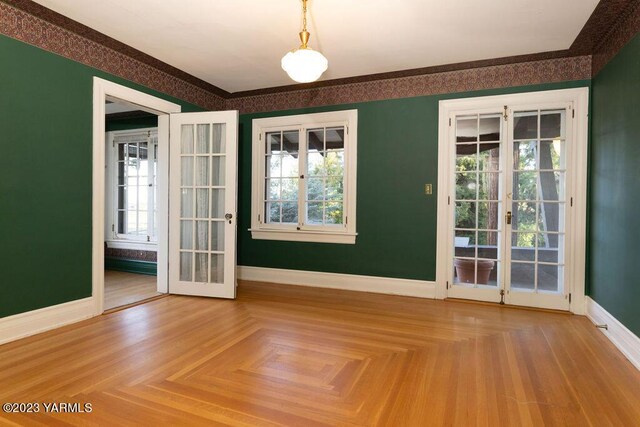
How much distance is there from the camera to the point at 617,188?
3.00 metres

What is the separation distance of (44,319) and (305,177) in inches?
123

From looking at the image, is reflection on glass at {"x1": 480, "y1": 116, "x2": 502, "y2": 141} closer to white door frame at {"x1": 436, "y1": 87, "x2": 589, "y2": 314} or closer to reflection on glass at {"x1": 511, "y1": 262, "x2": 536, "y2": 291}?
white door frame at {"x1": 436, "y1": 87, "x2": 589, "y2": 314}

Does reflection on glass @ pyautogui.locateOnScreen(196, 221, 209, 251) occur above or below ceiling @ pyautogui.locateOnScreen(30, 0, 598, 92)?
below

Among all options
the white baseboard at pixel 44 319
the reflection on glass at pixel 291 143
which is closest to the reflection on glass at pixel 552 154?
the reflection on glass at pixel 291 143

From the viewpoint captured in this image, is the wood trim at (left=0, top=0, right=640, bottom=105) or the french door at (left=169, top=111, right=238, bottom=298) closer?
the wood trim at (left=0, top=0, right=640, bottom=105)

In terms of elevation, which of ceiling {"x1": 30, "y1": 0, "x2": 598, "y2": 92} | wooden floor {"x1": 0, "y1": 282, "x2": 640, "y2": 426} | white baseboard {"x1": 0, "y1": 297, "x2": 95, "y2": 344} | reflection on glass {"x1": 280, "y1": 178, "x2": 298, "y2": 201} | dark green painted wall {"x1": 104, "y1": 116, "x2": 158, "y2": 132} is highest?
ceiling {"x1": 30, "y1": 0, "x2": 598, "y2": 92}

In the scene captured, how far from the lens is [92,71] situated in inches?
136

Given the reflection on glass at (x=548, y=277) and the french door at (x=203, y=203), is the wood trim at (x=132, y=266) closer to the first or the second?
the french door at (x=203, y=203)

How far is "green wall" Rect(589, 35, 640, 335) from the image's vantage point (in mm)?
2688

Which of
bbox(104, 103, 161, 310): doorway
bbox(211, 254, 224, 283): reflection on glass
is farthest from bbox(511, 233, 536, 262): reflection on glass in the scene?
bbox(104, 103, 161, 310): doorway

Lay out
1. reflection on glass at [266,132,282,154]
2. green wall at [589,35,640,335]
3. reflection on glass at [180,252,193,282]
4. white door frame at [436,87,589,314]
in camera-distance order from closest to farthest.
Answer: green wall at [589,35,640,335]
white door frame at [436,87,589,314]
reflection on glass at [180,252,193,282]
reflection on glass at [266,132,282,154]

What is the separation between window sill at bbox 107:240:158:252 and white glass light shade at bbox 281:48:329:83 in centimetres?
401

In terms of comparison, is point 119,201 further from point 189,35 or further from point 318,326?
point 318,326

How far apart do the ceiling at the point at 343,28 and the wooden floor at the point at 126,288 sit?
2.70 metres
